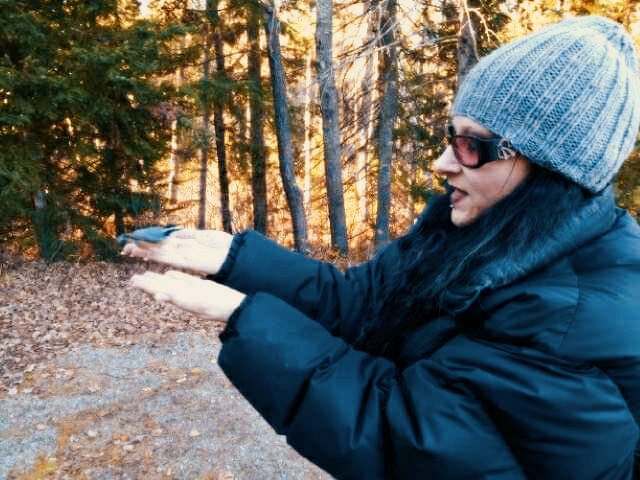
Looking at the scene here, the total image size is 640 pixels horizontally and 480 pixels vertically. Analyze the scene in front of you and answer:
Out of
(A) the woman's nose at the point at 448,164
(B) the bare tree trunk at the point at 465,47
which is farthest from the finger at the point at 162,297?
(B) the bare tree trunk at the point at 465,47

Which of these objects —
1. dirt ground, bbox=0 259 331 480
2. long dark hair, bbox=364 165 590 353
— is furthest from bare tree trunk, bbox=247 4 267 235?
long dark hair, bbox=364 165 590 353

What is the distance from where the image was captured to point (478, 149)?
4.19 feet

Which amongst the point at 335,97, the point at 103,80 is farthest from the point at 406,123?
the point at 103,80

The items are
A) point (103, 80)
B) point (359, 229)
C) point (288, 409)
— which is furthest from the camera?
point (359, 229)

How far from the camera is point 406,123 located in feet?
37.9

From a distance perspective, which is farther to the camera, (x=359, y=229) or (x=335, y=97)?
(x=359, y=229)

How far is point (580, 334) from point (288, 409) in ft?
2.26

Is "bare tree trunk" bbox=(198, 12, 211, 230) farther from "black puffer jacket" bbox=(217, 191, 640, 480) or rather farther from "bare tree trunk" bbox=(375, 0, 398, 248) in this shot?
"black puffer jacket" bbox=(217, 191, 640, 480)

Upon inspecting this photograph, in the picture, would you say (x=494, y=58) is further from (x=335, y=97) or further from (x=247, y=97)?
(x=247, y=97)

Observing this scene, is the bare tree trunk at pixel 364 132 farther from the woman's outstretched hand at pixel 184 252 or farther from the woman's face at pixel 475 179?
the woman's face at pixel 475 179

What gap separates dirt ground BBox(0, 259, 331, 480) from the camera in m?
3.95

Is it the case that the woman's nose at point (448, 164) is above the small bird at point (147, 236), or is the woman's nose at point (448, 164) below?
above

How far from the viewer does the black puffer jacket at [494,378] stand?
3.35ft

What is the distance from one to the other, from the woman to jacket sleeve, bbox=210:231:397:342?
381 mm
